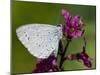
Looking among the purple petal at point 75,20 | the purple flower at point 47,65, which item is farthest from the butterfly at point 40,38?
the purple petal at point 75,20

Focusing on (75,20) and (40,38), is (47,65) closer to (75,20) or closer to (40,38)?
(40,38)

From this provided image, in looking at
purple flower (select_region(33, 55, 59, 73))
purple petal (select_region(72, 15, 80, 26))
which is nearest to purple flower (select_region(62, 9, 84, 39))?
purple petal (select_region(72, 15, 80, 26))

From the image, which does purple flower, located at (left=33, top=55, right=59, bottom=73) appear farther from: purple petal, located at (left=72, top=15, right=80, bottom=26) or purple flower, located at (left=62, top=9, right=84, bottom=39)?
purple petal, located at (left=72, top=15, right=80, bottom=26)

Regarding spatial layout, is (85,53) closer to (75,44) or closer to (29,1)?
(75,44)

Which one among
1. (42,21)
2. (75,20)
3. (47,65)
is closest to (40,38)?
(42,21)

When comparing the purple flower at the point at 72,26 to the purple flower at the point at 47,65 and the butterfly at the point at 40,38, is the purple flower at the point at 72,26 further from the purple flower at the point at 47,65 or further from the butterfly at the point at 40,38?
the purple flower at the point at 47,65

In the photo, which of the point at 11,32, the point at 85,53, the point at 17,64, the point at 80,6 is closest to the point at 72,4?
the point at 80,6
